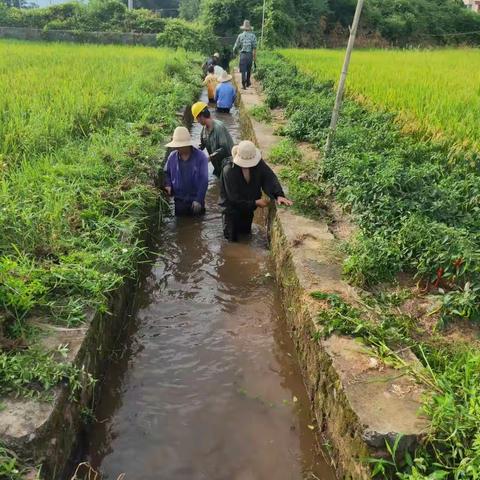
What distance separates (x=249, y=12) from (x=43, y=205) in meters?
23.1

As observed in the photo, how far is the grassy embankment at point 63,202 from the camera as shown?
2.50 meters

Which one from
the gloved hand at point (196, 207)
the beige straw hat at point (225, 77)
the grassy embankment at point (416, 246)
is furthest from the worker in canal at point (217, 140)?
the beige straw hat at point (225, 77)

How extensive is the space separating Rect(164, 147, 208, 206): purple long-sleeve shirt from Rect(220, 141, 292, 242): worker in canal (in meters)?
0.50

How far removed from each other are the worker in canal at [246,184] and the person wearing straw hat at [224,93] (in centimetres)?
576

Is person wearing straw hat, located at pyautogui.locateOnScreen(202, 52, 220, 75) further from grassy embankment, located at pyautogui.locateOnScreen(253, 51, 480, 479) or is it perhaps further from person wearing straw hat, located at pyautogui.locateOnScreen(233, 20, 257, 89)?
grassy embankment, located at pyautogui.locateOnScreen(253, 51, 480, 479)

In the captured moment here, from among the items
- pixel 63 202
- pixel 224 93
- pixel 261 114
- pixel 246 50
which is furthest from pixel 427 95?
pixel 246 50

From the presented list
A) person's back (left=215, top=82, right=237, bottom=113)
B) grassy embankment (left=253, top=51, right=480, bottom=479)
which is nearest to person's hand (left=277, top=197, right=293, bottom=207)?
grassy embankment (left=253, top=51, right=480, bottom=479)

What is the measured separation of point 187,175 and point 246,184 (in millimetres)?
818

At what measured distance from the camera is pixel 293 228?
4160 mm

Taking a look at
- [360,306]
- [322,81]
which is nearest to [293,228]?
[360,306]

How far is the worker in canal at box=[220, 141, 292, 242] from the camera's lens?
14.5 feet

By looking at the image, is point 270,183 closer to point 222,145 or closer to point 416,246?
point 222,145

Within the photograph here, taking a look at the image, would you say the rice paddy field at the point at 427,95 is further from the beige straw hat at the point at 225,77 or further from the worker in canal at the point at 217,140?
the worker in canal at the point at 217,140

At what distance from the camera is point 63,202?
Answer: 3.61 meters
